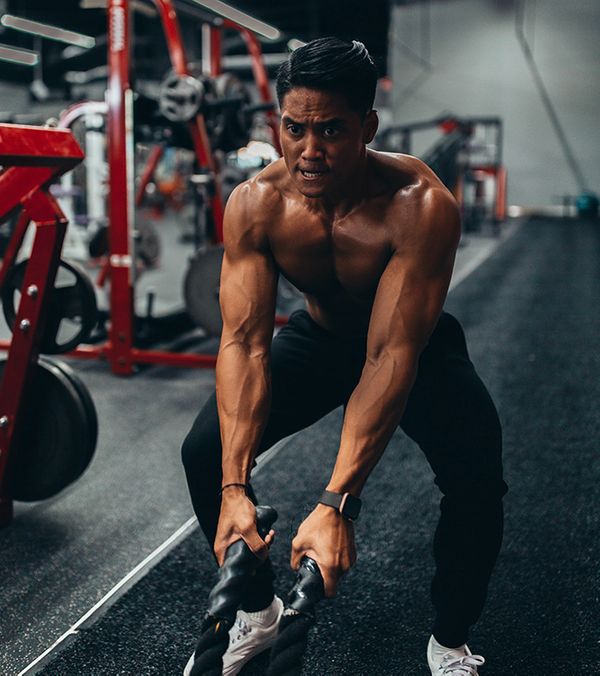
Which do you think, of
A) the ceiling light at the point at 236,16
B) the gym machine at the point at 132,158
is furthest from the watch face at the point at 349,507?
the ceiling light at the point at 236,16

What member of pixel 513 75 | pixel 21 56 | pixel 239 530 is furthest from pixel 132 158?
pixel 513 75

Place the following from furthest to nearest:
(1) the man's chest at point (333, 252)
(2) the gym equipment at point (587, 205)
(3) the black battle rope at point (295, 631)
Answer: (2) the gym equipment at point (587, 205) → (1) the man's chest at point (333, 252) → (3) the black battle rope at point (295, 631)

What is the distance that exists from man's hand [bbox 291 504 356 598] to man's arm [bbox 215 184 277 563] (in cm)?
17

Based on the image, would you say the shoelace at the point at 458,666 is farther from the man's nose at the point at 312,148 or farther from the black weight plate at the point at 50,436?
the black weight plate at the point at 50,436

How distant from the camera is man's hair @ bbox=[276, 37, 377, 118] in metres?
1.05

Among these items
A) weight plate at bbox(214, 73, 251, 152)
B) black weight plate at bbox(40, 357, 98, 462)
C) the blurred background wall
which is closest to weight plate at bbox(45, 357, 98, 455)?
black weight plate at bbox(40, 357, 98, 462)

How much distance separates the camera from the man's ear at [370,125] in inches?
44.7

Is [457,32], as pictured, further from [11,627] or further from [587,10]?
[11,627]

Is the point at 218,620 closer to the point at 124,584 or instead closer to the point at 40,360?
the point at 124,584

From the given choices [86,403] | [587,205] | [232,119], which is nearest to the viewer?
[86,403]

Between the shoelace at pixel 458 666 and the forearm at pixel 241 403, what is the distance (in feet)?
1.67

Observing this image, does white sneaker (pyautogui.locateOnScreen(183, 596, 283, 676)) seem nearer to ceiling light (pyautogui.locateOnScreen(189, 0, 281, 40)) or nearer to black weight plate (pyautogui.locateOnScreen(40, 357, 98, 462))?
black weight plate (pyautogui.locateOnScreen(40, 357, 98, 462))

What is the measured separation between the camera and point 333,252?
4.10ft

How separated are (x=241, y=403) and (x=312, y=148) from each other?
1.32ft
